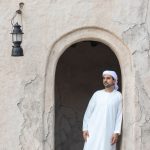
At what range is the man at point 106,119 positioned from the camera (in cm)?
970

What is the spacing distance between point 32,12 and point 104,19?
3.37ft

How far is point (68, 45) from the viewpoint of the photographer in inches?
381

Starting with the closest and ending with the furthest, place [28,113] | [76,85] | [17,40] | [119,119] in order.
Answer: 1. [17,40]
2. [28,113]
3. [119,119]
4. [76,85]

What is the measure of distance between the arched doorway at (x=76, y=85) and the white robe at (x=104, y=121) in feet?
7.72

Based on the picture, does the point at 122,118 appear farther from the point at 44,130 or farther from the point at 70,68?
the point at 70,68

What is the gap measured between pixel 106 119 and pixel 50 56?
3.95 ft

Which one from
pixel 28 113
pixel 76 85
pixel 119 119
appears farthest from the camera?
pixel 76 85

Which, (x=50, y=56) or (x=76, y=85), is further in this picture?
(x=76, y=85)

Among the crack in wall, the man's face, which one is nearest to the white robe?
the man's face

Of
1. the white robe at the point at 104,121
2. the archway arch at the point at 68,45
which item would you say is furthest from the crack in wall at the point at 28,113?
the white robe at the point at 104,121

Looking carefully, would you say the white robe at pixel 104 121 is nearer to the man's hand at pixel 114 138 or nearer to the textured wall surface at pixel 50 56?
the man's hand at pixel 114 138

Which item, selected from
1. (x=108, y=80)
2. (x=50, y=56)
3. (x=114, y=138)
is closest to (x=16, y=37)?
(x=50, y=56)

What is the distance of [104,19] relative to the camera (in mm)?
9625

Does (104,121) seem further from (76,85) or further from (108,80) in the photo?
(76,85)
